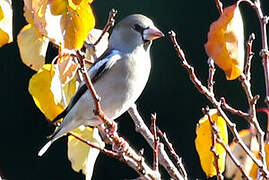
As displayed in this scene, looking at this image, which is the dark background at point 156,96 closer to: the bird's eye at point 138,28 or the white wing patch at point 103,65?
the bird's eye at point 138,28

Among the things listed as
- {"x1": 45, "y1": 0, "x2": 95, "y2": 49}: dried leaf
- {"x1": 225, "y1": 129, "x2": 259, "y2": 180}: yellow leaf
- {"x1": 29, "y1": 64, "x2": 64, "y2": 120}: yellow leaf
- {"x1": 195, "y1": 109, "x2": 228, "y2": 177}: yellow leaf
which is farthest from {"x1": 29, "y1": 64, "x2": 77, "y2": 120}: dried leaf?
{"x1": 225, "y1": 129, "x2": 259, "y2": 180}: yellow leaf

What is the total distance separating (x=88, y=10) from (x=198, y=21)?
288 cm

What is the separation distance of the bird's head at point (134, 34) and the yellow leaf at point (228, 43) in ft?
3.29

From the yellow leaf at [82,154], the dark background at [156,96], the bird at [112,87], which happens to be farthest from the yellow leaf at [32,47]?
the dark background at [156,96]

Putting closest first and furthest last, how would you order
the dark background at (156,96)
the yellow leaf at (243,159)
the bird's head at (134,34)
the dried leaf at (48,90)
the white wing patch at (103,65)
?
the dried leaf at (48,90), the yellow leaf at (243,159), the white wing patch at (103,65), the bird's head at (134,34), the dark background at (156,96)

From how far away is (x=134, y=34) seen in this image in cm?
254

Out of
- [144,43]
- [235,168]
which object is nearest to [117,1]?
[144,43]

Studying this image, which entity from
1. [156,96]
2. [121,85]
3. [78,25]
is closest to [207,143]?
[78,25]

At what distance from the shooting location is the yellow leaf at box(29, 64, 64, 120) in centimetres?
159

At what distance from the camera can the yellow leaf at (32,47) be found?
166 cm

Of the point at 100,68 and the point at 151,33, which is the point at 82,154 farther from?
the point at 151,33

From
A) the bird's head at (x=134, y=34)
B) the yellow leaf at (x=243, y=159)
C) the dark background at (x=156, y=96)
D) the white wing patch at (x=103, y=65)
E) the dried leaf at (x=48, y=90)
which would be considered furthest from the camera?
the dark background at (x=156, y=96)

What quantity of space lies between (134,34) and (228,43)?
1.14 meters

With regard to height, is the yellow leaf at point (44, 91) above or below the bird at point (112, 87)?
above
